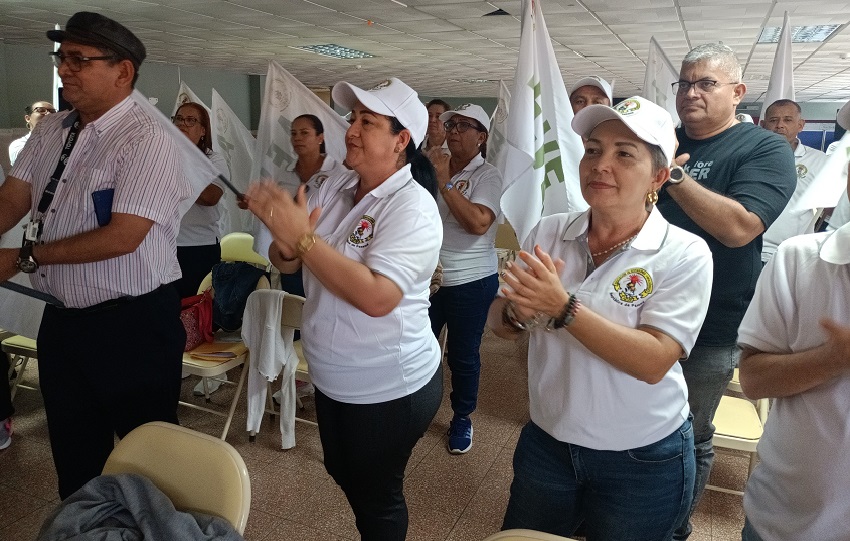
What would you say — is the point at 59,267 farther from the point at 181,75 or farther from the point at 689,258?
the point at 181,75

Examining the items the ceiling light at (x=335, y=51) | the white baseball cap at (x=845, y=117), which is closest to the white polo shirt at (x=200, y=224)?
the white baseball cap at (x=845, y=117)

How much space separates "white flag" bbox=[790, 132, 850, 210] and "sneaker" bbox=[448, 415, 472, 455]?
2396mm

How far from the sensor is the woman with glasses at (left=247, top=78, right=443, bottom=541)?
1.49 metres

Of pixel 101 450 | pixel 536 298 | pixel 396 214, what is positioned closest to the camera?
pixel 536 298

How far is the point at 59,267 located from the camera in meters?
1.69

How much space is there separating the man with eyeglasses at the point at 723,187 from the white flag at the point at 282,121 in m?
2.24

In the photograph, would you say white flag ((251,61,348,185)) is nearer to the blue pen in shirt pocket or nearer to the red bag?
the red bag

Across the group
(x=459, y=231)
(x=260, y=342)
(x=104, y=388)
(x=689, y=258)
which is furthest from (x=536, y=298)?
(x=260, y=342)

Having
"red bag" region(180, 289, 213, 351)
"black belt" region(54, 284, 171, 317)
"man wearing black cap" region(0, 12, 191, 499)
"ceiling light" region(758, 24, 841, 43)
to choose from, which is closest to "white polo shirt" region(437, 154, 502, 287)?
A: "red bag" region(180, 289, 213, 351)

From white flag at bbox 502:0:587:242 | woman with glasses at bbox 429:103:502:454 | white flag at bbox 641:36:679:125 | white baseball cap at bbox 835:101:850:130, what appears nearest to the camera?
white baseball cap at bbox 835:101:850:130

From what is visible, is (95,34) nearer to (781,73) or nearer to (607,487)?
(607,487)

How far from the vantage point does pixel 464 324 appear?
114 inches

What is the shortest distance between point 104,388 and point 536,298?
1.32 meters

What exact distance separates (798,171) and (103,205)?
445cm
